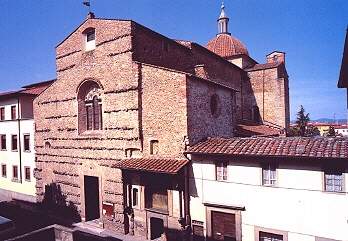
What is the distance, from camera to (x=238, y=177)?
40.0 ft

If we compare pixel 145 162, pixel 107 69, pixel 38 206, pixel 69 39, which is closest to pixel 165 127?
pixel 145 162

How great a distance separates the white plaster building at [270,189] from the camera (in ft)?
33.3

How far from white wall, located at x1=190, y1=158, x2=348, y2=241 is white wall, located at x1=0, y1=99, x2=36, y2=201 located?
15399 millimetres

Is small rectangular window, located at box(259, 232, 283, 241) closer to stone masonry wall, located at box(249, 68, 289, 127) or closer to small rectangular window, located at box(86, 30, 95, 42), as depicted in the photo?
small rectangular window, located at box(86, 30, 95, 42)

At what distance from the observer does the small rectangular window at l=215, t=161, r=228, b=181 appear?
41.3 ft

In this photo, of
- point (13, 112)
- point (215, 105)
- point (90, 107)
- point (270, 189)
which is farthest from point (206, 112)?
point (13, 112)

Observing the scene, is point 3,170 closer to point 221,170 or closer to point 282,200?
point 221,170

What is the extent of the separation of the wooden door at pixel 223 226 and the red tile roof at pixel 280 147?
9.46 ft

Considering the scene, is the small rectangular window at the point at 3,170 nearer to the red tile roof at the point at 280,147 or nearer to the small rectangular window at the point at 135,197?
the small rectangular window at the point at 135,197

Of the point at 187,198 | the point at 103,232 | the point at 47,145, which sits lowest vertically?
the point at 103,232

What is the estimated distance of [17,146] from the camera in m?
23.8

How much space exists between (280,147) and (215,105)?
5.33m

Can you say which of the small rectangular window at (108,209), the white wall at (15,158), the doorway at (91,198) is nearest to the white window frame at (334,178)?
the small rectangular window at (108,209)

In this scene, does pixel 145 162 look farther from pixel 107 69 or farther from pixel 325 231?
pixel 325 231
